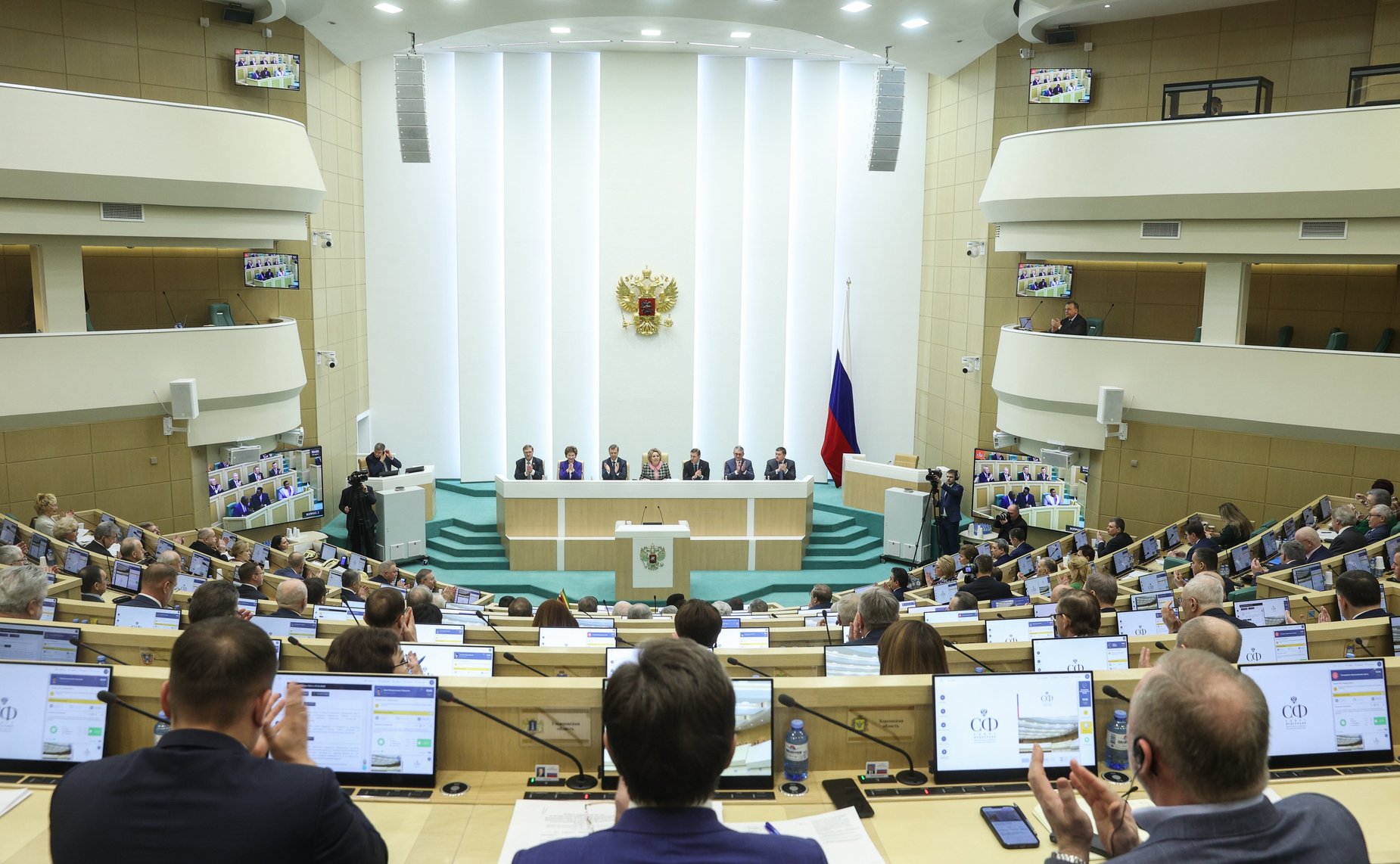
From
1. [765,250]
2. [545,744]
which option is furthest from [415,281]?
[545,744]

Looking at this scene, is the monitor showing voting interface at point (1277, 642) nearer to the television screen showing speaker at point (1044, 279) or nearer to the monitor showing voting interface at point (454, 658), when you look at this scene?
the monitor showing voting interface at point (454, 658)

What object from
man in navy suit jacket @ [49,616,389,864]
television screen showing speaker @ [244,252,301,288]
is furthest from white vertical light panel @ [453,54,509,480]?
man in navy suit jacket @ [49,616,389,864]

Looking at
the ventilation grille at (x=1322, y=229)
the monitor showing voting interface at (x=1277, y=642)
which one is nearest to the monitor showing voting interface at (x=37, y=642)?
the monitor showing voting interface at (x=1277, y=642)

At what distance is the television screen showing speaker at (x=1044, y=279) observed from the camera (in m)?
15.0

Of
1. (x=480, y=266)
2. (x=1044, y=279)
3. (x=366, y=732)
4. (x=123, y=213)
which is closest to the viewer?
(x=366, y=732)

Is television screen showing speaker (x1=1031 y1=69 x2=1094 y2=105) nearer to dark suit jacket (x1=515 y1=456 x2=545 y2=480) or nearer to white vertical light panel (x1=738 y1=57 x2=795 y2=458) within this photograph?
white vertical light panel (x1=738 y1=57 x2=795 y2=458)

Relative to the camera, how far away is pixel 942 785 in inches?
150

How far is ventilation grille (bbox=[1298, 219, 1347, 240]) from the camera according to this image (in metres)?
11.1

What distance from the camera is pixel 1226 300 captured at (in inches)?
492

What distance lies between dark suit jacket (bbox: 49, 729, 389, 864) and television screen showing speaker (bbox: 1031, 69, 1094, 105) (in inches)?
571

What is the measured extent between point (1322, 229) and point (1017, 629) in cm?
732

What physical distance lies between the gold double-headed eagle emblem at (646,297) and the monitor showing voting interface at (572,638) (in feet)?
41.0

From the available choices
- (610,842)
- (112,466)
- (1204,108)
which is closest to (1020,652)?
(610,842)

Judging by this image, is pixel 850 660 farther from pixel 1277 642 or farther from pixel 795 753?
pixel 1277 642
